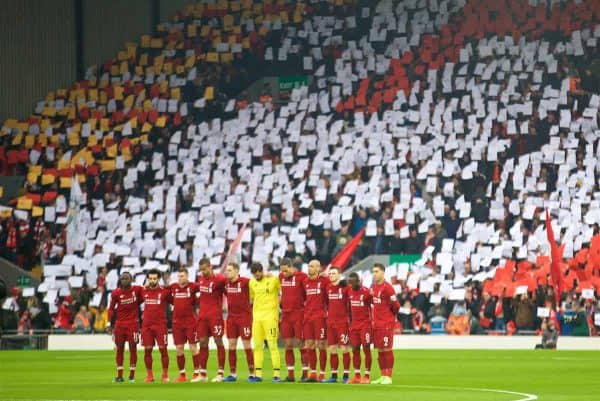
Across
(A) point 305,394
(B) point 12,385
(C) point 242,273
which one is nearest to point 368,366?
(A) point 305,394

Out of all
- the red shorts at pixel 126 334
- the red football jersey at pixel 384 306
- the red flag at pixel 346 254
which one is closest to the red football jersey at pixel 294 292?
the red football jersey at pixel 384 306

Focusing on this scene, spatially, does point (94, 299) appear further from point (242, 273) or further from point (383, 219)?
point (383, 219)

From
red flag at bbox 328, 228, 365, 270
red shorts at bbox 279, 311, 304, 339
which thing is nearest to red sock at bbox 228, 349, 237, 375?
red shorts at bbox 279, 311, 304, 339

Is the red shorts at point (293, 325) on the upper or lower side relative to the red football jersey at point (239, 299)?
lower

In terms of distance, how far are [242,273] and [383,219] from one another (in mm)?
4646

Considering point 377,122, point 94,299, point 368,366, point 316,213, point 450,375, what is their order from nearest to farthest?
point 368,366
point 450,375
point 94,299
point 316,213
point 377,122

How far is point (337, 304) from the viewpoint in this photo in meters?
23.6

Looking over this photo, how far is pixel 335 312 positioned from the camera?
2355cm

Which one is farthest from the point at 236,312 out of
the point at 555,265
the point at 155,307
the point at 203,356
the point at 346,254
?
the point at 346,254

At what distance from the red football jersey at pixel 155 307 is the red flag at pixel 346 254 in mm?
13715

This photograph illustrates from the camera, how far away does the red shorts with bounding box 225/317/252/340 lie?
2442cm

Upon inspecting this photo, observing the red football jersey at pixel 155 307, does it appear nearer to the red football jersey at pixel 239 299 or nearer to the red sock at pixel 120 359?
the red sock at pixel 120 359

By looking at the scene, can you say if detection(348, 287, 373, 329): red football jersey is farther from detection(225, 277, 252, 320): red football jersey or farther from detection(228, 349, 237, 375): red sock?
detection(228, 349, 237, 375): red sock

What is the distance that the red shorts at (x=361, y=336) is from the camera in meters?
23.1
